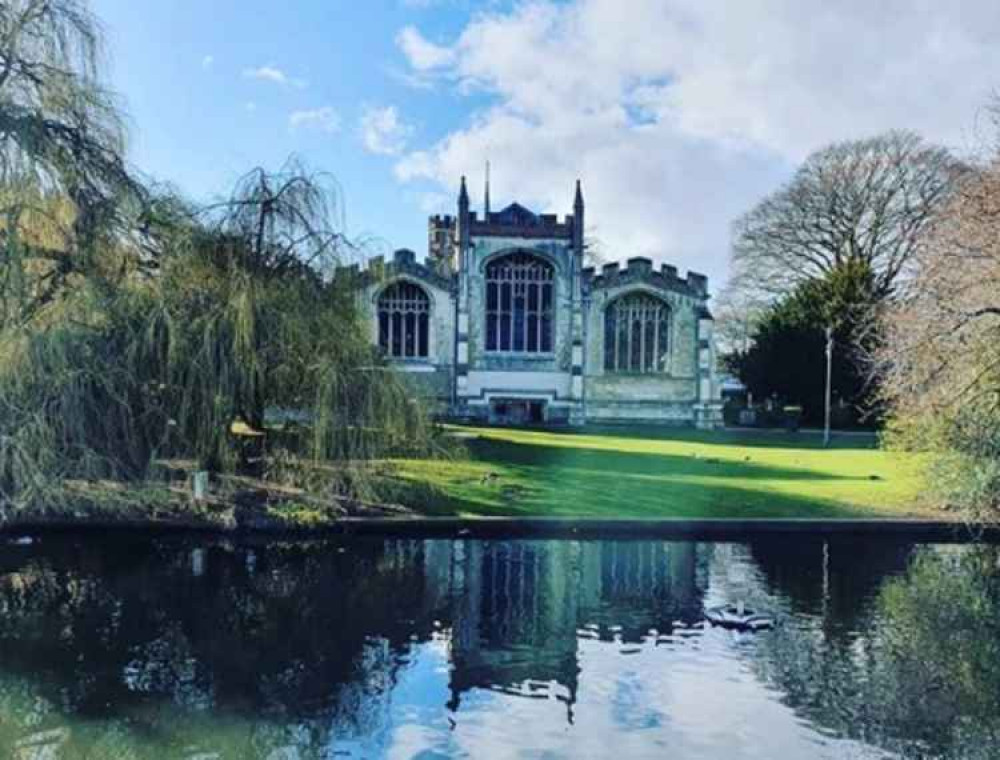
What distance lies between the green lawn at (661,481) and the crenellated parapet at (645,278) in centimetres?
1040

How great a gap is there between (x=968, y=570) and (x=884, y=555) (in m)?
1.12

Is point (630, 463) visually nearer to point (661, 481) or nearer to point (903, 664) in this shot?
point (661, 481)

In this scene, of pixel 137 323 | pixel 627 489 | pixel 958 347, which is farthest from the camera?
pixel 627 489

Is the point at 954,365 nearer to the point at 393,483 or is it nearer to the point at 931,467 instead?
the point at 931,467

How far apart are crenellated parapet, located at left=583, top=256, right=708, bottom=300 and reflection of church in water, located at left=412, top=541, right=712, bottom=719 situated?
68.2 ft

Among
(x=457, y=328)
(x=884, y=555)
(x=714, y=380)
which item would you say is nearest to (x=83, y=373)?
(x=884, y=555)

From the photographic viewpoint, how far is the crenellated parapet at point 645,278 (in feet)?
109

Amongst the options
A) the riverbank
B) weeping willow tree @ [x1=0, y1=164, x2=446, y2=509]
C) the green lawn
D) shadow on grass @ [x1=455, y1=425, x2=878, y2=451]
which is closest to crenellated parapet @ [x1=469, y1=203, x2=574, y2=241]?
shadow on grass @ [x1=455, y1=425, x2=878, y2=451]

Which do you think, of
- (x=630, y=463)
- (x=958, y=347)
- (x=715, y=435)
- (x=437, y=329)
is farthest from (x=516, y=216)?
(x=958, y=347)

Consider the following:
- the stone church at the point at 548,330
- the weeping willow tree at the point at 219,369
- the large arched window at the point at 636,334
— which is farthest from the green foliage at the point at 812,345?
the weeping willow tree at the point at 219,369

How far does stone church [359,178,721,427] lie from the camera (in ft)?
108

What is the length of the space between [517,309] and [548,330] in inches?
55.2

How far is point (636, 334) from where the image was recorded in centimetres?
3369

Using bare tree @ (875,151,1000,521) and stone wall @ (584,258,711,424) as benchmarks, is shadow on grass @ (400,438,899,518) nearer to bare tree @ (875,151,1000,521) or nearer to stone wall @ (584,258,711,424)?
bare tree @ (875,151,1000,521)
